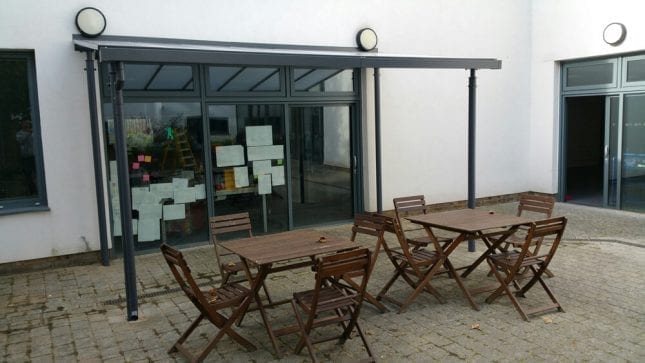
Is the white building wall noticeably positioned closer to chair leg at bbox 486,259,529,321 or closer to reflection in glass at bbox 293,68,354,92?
reflection in glass at bbox 293,68,354,92

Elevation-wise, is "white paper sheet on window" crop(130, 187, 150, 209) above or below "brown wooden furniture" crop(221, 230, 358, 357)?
above

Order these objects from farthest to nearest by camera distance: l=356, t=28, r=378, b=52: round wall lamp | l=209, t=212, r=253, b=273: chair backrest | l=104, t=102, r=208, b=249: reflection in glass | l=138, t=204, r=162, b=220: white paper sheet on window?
1. l=356, t=28, r=378, b=52: round wall lamp
2. l=138, t=204, r=162, b=220: white paper sheet on window
3. l=104, t=102, r=208, b=249: reflection in glass
4. l=209, t=212, r=253, b=273: chair backrest

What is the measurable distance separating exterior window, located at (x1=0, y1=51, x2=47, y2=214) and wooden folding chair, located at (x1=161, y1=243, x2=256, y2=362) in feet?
11.6

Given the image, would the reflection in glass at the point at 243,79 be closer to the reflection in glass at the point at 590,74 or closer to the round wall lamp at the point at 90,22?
the round wall lamp at the point at 90,22

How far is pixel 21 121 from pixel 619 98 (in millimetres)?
9235

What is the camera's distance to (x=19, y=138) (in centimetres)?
659

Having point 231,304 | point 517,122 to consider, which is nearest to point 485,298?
point 231,304

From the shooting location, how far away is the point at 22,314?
16.9ft

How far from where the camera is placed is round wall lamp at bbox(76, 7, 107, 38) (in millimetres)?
6551

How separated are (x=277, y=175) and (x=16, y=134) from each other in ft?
11.5

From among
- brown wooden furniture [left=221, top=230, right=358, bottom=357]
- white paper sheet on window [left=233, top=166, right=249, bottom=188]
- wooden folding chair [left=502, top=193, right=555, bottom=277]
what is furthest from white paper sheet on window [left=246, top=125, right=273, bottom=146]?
wooden folding chair [left=502, top=193, right=555, bottom=277]

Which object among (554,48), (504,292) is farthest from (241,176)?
(554,48)

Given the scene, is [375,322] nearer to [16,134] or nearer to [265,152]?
[265,152]

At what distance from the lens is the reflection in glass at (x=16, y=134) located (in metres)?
6.48
